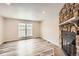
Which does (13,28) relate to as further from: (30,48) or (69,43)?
(69,43)

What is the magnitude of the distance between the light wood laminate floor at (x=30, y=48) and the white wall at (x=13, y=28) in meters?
0.10

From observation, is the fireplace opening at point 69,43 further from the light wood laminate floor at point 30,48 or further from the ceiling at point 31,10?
the ceiling at point 31,10

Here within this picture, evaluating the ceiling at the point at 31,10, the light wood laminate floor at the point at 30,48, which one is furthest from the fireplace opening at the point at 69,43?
the ceiling at the point at 31,10

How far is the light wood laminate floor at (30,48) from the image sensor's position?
1.83 m

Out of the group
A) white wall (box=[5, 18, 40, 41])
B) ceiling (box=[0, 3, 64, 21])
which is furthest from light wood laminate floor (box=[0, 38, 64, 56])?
ceiling (box=[0, 3, 64, 21])

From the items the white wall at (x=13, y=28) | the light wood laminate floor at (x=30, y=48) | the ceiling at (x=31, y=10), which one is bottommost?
the light wood laminate floor at (x=30, y=48)

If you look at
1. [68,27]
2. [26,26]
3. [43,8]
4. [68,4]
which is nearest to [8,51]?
[26,26]

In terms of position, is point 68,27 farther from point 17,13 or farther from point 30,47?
point 17,13

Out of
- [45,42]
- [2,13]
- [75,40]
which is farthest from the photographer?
[45,42]

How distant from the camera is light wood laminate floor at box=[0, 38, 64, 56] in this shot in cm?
183

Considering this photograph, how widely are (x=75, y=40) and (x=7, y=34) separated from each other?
1.15m

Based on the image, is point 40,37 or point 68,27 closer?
point 68,27

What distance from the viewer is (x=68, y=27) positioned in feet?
6.35

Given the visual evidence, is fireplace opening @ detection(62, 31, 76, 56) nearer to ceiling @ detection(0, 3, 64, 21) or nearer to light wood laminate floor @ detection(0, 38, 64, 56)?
light wood laminate floor @ detection(0, 38, 64, 56)
